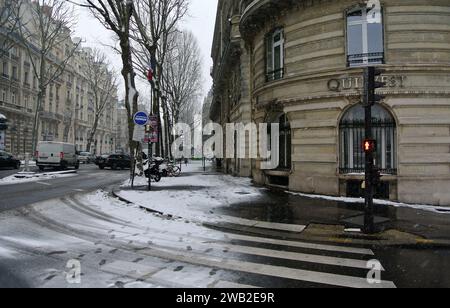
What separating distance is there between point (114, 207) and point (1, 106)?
4295 centimetres

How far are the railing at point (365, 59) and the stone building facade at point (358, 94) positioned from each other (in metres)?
0.04

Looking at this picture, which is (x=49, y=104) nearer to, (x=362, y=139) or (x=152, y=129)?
(x=152, y=129)

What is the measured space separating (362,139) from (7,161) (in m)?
28.7

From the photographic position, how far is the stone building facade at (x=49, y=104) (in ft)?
164

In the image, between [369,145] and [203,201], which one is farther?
[203,201]

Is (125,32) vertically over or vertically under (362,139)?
over

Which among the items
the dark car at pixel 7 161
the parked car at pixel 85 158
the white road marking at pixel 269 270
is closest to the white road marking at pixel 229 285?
the white road marking at pixel 269 270

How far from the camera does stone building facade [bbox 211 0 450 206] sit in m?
12.9

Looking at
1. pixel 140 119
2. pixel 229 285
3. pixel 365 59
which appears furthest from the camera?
pixel 140 119

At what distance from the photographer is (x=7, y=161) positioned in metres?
31.5

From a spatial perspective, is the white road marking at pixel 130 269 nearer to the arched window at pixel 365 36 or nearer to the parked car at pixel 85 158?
the arched window at pixel 365 36

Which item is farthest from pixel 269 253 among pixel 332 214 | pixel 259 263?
pixel 332 214
